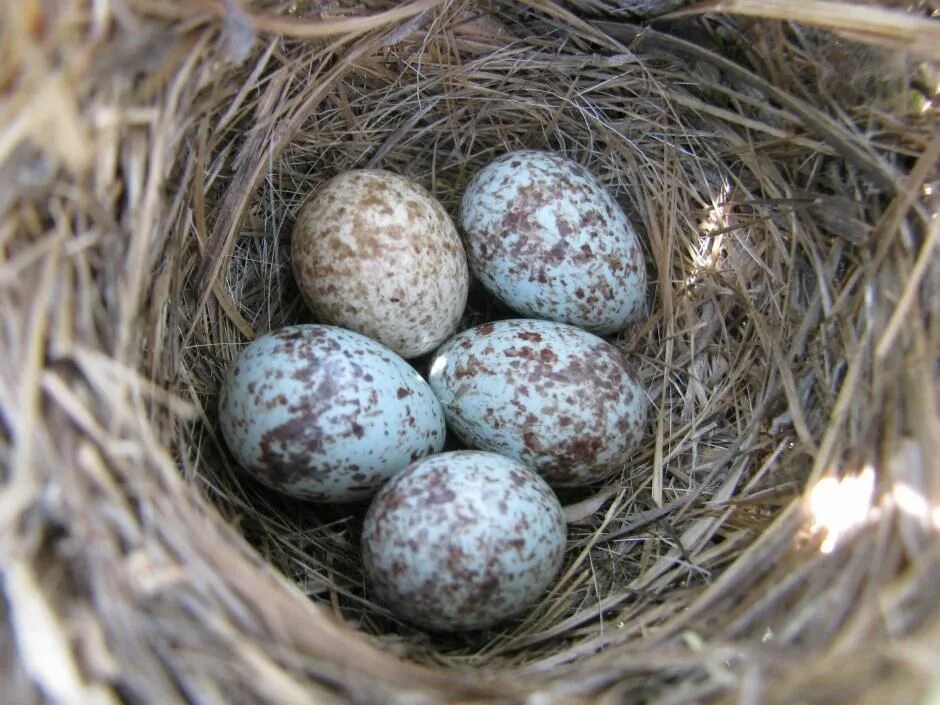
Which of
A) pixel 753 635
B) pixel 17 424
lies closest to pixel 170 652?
pixel 17 424

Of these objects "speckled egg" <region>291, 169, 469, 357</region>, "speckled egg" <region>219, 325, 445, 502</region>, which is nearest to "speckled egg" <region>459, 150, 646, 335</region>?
"speckled egg" <region>291, 169, 469, 357</region>

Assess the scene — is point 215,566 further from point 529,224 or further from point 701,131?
point 701,131

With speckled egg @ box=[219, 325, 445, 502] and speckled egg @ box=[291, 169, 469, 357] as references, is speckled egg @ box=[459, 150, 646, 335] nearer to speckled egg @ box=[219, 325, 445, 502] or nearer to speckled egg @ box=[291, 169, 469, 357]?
speckled egg @ box=[291, 169, 469, 357]

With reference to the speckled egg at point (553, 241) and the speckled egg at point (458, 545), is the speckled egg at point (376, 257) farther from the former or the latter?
the speckled egg at point (458, 545)

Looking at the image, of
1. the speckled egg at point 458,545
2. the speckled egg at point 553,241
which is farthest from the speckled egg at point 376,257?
the speckled egg at point 458,545

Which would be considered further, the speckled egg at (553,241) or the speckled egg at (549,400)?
the speckled egg at (553,241)

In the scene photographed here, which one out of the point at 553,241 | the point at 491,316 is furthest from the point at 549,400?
the point at 491,316
